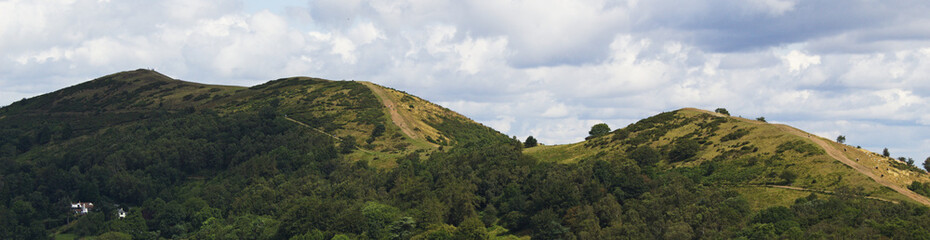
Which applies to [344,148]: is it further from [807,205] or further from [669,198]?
[807,205]

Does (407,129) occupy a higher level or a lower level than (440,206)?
higher

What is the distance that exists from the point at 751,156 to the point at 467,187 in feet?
162

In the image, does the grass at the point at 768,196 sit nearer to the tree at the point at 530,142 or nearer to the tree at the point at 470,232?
the tree at the point at 470,232

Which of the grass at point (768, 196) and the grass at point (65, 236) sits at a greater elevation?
the grass at point (768, 196)

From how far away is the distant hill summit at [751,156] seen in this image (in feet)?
295

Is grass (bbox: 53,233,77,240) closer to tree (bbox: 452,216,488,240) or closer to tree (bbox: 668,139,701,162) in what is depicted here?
tree (bbox: 452,216,488,240)

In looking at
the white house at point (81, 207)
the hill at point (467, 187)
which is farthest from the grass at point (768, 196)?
the white house at point (81, 207)

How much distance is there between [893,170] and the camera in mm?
93875

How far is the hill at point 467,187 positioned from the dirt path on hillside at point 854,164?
440 millimetres

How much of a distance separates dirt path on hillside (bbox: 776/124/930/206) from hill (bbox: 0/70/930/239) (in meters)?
0.44

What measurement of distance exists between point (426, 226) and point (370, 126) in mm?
89233

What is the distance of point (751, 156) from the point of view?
4220 inches

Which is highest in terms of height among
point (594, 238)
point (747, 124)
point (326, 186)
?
point (747, 124)

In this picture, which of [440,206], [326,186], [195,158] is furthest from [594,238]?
[195,158]
